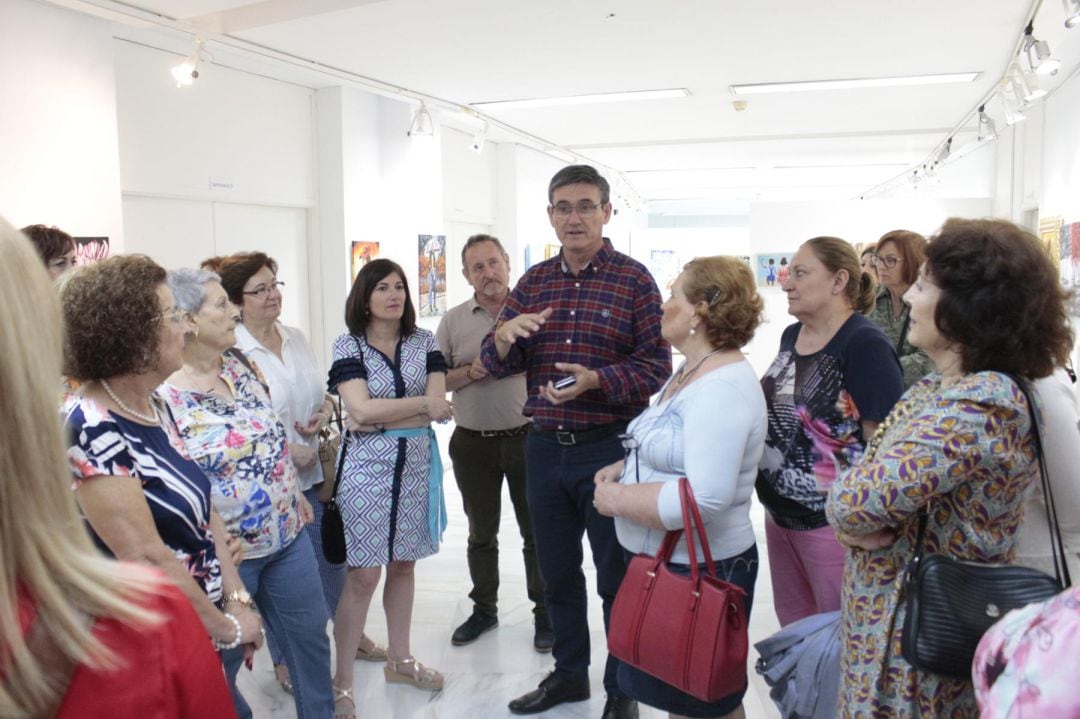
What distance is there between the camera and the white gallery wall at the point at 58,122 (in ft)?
14.3

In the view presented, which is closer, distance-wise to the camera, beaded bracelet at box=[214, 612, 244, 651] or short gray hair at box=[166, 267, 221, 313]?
beaded bracelet at box=[214, 612, 244, 651]

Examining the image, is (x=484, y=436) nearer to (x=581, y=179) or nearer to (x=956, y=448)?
(x=581, y=179)

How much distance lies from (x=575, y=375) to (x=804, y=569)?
97 centimetres

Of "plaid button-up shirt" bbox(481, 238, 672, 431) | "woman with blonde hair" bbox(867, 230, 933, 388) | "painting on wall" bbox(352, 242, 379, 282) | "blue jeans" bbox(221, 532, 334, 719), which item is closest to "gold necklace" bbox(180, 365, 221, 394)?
"blue jeans" bbox(221, 532, 334, 719)

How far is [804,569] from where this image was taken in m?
2.70

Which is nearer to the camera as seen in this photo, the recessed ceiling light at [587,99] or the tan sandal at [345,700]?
the tan sandal at [345,700]

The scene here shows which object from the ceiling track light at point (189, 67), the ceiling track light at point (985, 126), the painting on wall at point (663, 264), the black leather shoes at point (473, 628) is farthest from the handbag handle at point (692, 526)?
the painting on wall at point (663, 264)

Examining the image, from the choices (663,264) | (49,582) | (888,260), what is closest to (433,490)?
(888,260)

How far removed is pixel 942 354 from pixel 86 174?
4661 mm

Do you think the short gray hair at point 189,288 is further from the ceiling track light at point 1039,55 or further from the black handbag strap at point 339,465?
the ceiling track light at point 1039,55

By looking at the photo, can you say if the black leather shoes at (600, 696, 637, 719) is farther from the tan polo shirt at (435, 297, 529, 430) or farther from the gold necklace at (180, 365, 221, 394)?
the gold necklace at (180, 365, 221, 394)

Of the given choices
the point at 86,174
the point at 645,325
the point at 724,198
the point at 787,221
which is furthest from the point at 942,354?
the point at 724,198

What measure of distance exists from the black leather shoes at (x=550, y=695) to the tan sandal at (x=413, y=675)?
390 millimetres

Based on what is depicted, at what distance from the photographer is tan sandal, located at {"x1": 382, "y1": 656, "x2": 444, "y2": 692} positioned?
358cm
